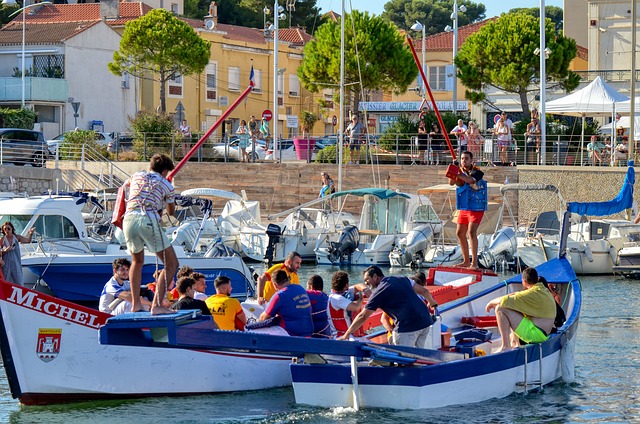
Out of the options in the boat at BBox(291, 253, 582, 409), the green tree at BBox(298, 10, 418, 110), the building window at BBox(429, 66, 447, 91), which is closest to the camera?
the boat at BBox(291, 253, 582, 409)

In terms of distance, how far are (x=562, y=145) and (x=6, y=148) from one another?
18.8 metres

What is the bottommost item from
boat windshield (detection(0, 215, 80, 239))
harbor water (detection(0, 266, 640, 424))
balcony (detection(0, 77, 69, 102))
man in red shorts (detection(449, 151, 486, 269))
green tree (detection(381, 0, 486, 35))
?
harbor water (detection(0, 266, 640, 424))

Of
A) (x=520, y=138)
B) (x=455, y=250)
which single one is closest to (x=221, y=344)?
(x=455, y=250)

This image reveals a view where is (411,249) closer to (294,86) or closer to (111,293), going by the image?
(111,293)

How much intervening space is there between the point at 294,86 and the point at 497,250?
1450 inches

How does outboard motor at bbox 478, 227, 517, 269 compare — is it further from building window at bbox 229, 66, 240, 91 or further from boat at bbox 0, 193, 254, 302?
building window at bbox 229, 66, 240, 91

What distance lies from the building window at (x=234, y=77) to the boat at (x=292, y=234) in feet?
93.0

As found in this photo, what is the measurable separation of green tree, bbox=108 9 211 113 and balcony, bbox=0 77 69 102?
5421 millimetres

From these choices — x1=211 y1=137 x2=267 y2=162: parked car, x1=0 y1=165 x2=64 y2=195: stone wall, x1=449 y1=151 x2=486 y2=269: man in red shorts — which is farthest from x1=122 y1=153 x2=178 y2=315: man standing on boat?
x1=211 y1=137 x2=267 y2=162: parked car

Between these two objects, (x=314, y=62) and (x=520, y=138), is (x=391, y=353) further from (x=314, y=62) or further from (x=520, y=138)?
(x=314, y=62)

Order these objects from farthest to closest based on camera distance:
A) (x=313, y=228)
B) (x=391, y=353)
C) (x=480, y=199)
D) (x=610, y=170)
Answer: (x=610, y=170) → (x=313, y=228) → (x=480, y=199) → (x=391, y=353)

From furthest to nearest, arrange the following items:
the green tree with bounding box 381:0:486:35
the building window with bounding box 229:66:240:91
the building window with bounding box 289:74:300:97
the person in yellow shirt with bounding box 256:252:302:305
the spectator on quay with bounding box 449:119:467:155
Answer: the green tree with bounding box 381:0:486:35 → the building window with bounding box 289:74:300:97 → the building window with bounding box 229:66:240:91 → the spectator on quay with bounding box 449:119:467:155 → the person in yellow shirt with bounding box 256:252:302:305

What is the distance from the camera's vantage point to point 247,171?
41.1 metres

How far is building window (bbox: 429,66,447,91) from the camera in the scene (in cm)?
6219
